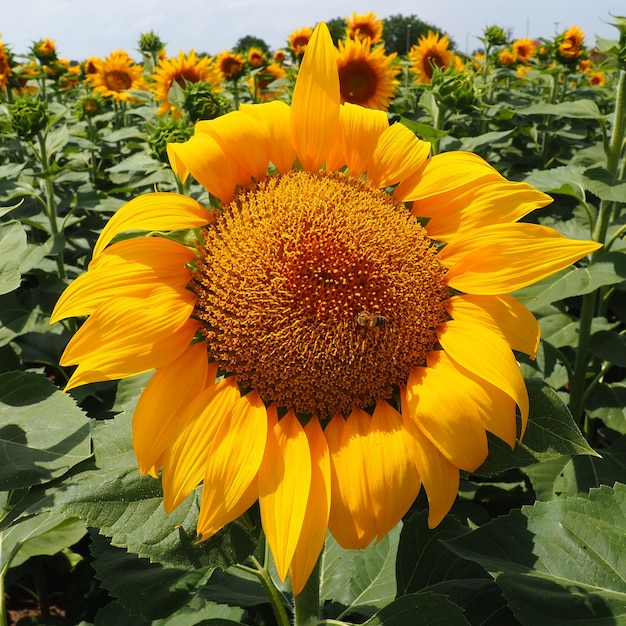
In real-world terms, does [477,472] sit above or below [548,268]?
below

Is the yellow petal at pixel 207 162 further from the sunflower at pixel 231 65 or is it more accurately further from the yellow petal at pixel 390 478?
the sunflower at pixel 231 65

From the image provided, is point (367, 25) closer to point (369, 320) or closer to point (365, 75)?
point (365, 75)

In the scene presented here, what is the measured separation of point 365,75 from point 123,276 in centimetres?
404

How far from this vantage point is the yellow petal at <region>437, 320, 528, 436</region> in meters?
1.01

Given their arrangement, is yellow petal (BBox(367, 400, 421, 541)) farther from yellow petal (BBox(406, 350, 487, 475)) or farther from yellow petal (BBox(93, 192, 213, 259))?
yellow petal (BBox(93, 192, 213, 259))

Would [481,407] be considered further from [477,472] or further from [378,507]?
[378,507]

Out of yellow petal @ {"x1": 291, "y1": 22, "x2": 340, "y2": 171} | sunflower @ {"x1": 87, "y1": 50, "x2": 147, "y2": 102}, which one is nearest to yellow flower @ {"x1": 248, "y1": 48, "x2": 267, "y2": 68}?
sunflower @ {"x1": 87, "y1": 50, "x2": 147, "y2": 102}

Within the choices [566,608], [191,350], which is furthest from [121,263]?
[566,608]

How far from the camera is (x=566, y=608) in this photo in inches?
46.8

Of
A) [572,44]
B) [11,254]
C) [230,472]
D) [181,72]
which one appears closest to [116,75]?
[181,72]

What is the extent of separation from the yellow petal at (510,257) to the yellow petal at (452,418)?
182mm

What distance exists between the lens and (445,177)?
120 cm

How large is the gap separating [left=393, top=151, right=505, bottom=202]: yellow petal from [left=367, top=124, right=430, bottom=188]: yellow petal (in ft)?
0.07

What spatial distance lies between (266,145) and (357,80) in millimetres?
3793
